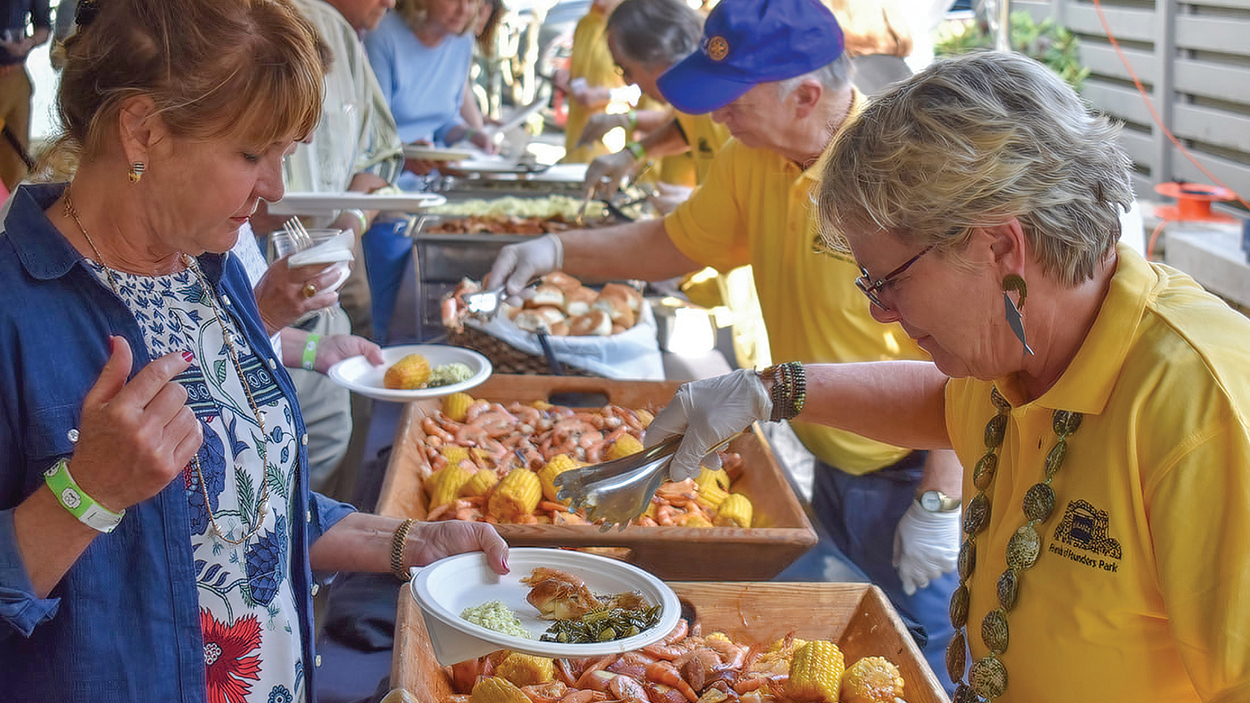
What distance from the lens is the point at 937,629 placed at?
7.64 feet

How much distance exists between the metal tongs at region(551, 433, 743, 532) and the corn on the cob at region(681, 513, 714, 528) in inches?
16.1

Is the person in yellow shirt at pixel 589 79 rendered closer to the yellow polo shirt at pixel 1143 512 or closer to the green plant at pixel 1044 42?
the green plant at pixel 1044 42

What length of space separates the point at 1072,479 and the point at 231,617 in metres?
1.12

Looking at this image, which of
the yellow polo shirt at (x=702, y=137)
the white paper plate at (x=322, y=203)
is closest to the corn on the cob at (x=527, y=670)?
the white paper plate at (x=322, y=203)

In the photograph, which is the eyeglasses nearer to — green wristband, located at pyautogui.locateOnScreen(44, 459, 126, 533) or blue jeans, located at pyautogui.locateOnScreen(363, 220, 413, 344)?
green wristband, located at pyautogui.locateOnScreen(44, 459, 126, 533)

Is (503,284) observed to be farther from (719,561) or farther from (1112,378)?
(1112,378)

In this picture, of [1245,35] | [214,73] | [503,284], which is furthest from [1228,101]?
[214,73]

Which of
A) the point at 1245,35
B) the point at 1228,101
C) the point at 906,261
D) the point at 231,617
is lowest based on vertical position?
the point at 1228,101

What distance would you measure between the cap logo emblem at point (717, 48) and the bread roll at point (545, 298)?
1.10 m

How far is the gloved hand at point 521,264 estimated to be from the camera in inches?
111

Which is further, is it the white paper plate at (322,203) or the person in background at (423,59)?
the person in background at (423,59)

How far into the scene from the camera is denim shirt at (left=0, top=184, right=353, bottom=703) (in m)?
1.16

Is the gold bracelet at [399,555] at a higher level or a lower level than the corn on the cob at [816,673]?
higher

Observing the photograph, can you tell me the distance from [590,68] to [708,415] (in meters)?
4.91
